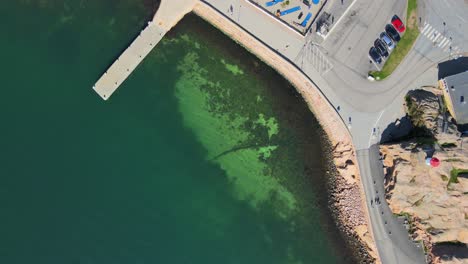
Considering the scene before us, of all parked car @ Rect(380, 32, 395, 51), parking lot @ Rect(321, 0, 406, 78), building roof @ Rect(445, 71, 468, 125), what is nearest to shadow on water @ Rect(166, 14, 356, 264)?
parking lot @ Rect(321, 0, 406, 78)

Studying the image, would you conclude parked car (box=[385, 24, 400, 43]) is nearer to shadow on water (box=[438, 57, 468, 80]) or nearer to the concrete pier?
shadow on water (box=[438, 57, 468, 80])

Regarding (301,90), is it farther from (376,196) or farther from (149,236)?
(149,236)

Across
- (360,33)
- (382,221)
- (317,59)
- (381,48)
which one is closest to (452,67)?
(381,48)

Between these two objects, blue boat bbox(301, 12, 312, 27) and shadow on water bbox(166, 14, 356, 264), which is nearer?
blue boat bbox(301, 12, 312, 27)

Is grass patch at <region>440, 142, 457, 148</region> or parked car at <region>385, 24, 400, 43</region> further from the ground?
parked car at <region>385, 24, 400, 43</region>

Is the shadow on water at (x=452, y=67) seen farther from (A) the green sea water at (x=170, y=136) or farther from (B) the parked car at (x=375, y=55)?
(A) the green sea water at (x=170, y=136)

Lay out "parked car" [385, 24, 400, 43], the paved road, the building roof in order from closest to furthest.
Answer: the building roof
"parked car" [385, 24, 400, 43]
the paved road

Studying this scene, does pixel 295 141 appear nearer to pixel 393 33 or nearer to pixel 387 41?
pixel 387 41

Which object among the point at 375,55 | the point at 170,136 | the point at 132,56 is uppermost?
the point at 375,55
